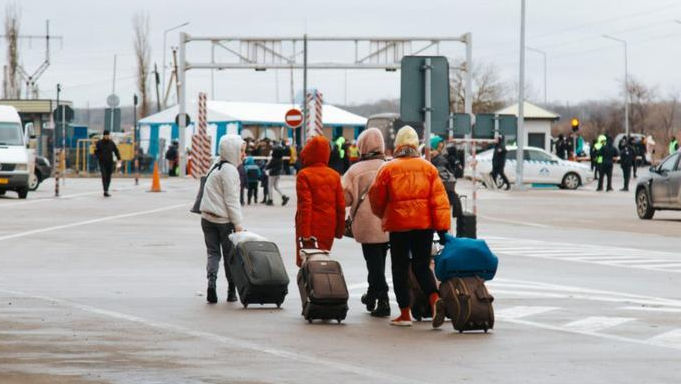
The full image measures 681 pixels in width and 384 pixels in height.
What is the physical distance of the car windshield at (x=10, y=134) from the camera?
45281mm

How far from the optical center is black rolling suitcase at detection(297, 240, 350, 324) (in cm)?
1401

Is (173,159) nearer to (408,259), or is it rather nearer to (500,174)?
(500,174)

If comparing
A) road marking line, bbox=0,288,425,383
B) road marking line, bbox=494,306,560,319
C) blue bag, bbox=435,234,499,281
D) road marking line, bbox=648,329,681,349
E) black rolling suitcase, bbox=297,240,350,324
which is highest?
blue bag, bbox=435,234,499,281

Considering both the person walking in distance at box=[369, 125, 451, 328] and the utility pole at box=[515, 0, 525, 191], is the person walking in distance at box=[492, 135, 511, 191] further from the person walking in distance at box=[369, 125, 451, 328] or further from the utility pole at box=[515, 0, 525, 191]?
the person walking in distance at box=[369, 125, 451, 328]

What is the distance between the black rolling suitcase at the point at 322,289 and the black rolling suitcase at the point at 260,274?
746 mm

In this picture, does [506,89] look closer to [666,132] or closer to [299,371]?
[666,132]

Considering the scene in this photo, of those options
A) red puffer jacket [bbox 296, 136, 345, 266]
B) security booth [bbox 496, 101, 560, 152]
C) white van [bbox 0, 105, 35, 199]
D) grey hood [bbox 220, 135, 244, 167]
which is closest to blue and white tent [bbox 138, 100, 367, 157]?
security booth [bbox 496, 101, 560, 152]

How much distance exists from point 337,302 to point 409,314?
24.7 inches

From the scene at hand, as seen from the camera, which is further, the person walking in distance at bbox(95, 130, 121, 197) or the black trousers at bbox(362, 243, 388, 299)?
the person walking in distance at bbox(95, 130, 121, 197)

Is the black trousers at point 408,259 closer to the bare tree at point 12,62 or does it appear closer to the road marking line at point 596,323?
the road marking line at point 596,323

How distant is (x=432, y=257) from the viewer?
48.6 feet

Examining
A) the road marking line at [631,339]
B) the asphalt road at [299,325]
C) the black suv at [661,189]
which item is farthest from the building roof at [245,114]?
the road marking line at [631,339]

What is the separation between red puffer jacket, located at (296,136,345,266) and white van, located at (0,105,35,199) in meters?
30.2

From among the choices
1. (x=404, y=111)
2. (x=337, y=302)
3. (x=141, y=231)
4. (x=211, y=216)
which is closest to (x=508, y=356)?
(x=337, y=302)
